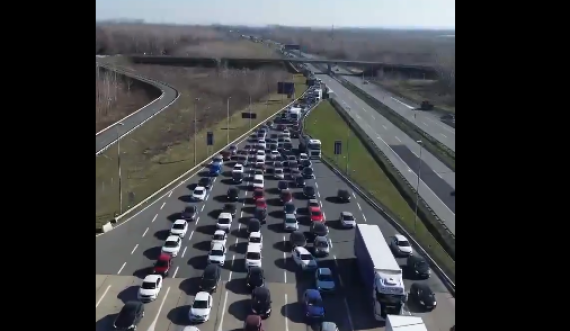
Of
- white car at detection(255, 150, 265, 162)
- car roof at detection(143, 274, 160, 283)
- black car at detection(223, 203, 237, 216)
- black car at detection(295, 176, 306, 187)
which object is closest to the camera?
car roof at detection(143, 274, 160, 283)

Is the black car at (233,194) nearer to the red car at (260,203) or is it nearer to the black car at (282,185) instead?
the red car at (260,203)

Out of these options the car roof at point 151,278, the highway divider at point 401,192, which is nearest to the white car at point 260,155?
the highway divider at point 401,192

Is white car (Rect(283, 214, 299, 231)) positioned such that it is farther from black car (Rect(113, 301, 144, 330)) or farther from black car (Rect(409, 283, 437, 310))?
black car (Rect(113, 301, 144, 330))

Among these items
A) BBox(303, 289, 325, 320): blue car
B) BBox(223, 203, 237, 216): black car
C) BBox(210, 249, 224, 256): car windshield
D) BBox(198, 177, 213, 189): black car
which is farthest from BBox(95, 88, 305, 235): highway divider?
BBox(303, 289, 325, 320): blue car

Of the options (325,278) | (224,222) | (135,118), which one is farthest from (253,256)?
(135,118)
